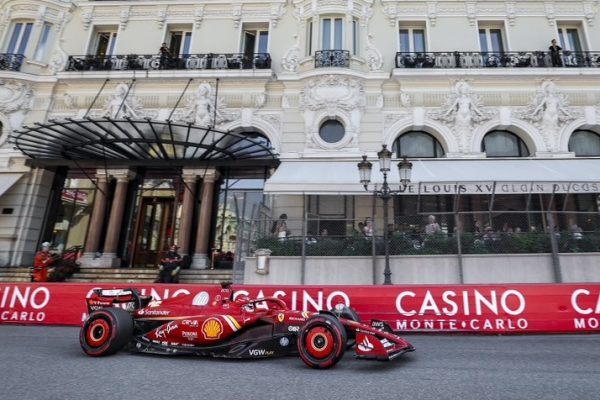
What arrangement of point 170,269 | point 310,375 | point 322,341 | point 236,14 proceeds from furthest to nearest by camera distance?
point 236,14, point 170,269, point 322,341, point 310,375

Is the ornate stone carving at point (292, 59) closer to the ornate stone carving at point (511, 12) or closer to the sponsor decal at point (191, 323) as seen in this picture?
the ornate stone carving at point (511, 12)

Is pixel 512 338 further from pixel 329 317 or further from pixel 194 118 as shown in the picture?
pixel 194 118

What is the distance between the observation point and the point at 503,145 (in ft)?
51.7

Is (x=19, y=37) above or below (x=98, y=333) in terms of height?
above

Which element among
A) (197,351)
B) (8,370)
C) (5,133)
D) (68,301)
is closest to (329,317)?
(197,351)

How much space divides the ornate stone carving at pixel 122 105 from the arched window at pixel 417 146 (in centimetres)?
1185

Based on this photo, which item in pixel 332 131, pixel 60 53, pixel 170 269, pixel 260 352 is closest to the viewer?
pixel 260 352

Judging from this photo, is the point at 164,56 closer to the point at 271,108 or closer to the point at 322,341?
the point at 271,108

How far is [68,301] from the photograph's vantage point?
29.3 feet

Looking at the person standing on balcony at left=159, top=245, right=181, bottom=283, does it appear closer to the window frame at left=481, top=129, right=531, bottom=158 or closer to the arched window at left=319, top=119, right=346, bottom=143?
the arched window at left=319, top=119, right=346, bottom=143

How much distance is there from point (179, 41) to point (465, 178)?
1527 centimetres

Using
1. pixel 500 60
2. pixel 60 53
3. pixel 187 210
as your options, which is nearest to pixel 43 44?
pixel 60 53

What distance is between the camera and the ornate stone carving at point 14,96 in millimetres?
16406

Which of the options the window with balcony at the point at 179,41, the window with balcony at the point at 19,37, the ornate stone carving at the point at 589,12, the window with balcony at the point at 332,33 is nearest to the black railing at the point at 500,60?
the ornate stone carving at the point at 589,12
